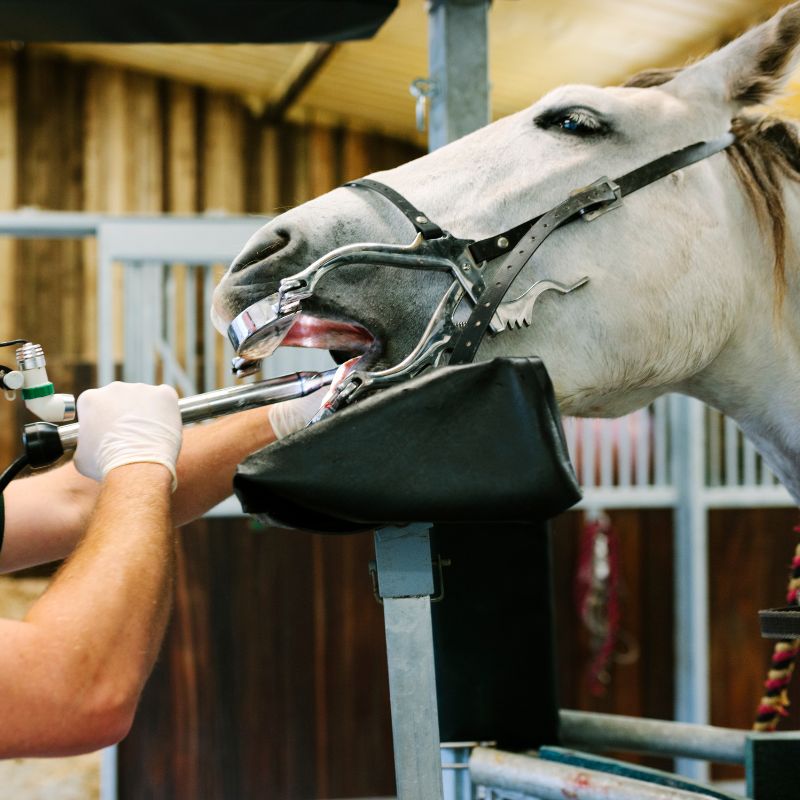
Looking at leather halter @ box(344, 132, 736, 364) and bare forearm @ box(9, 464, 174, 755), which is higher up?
leather halter @ box(344, 132, 736, 364)

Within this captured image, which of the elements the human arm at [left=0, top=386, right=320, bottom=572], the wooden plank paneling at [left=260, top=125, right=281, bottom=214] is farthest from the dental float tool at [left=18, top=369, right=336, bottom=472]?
the wooden plank paneling at [left=260, top=125, right=281, bottom=214]

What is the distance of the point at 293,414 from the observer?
1.23 metres

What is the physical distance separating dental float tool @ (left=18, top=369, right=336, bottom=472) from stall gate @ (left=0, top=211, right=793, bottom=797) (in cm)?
108

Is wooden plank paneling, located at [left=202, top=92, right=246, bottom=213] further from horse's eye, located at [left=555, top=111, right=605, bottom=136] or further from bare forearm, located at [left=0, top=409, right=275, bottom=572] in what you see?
horse's eye, located at [left=555, top=111, right=605, bottom=136]

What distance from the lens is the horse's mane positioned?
1.07 meters

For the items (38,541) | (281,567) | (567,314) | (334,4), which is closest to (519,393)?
(567,314)

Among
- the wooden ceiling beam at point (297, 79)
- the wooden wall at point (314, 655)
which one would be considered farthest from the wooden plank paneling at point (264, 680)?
the wooden ceiling beam at point (297, 79)

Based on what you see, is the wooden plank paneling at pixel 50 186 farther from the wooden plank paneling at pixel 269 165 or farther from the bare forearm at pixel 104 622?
the bare forearm at pixel 104 622

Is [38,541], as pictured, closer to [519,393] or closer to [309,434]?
[309,434]

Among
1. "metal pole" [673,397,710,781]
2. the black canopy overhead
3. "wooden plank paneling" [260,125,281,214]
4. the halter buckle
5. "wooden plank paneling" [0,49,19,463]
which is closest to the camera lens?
the halter buckle

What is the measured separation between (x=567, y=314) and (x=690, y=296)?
147 millimetres

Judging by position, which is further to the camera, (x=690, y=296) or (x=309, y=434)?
(x=690, y=296)

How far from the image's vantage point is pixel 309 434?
796mm

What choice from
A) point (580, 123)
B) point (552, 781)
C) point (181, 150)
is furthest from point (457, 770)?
point (181, 150)
